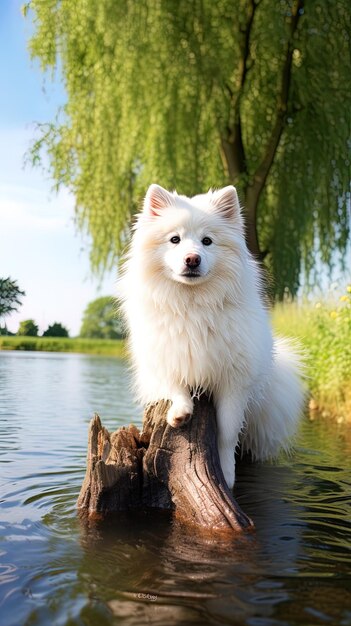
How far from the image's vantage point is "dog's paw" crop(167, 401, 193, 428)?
3500 millimetres

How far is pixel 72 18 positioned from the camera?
9.99 metres

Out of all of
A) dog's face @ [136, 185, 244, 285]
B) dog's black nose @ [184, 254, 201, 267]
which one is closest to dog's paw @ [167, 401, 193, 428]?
dog's face @ [136, 185, 244, 285]

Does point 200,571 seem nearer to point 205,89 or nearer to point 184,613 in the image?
point 184,613

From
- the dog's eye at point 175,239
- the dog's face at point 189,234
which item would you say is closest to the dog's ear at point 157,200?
the dog's face at point 189,234

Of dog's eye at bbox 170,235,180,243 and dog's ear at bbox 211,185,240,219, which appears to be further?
dog's ear at bbox 211,185,240,219

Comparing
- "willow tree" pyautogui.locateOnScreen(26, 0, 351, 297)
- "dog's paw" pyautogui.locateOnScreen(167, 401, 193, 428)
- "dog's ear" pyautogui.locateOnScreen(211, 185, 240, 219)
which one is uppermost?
"willow tree" pyautogui.locateOnScreen(26, 0, 351, 297)

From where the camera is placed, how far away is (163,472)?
12.3 feet

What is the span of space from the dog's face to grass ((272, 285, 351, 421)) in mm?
3848

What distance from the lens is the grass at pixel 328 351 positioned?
7785 millimetres

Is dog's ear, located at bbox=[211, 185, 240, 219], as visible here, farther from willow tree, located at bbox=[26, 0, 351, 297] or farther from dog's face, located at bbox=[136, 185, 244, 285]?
willow tree, located at bbox=[26, 0, 351, 297]

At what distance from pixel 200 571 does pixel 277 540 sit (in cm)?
60

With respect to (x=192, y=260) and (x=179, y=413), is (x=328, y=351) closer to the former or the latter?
(x=179, y=413)

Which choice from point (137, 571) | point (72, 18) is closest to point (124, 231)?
point (72, 18)

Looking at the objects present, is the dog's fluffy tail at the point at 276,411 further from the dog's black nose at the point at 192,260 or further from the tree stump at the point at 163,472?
the dog's black nose at the point at 192,260
